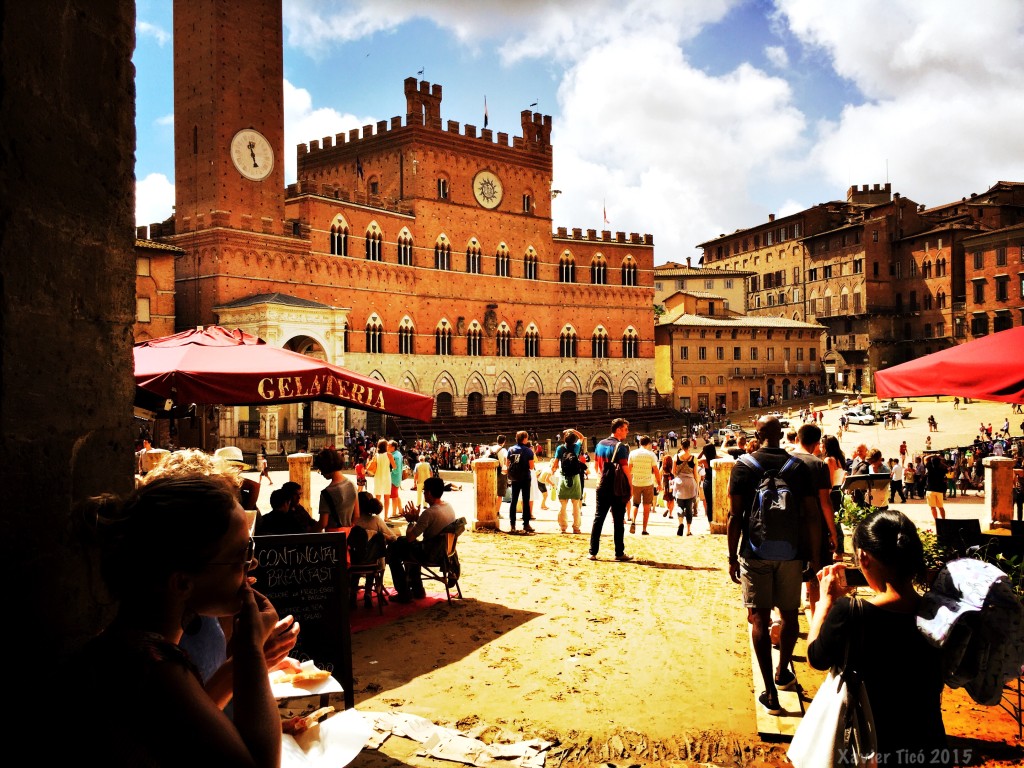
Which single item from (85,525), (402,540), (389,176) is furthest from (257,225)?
(85,525)

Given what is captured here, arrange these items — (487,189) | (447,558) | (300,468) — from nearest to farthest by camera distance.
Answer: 1. (447,558)
2. (300,468)
3. (487,189)

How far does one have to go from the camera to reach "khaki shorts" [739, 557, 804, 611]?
4555 mm

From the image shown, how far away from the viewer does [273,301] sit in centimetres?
2995

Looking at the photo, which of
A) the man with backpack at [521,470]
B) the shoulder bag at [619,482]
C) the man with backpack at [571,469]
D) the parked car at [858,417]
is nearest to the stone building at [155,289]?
the man with backpack at [521,470]

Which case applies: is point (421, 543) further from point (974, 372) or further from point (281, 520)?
point (974, 372)

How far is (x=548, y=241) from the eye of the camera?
45.2m

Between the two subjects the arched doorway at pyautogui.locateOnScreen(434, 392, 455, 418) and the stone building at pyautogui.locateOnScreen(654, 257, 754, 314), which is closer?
the arched doorway at pyautogui.locateOnScreen(434, 392, 455, 418)

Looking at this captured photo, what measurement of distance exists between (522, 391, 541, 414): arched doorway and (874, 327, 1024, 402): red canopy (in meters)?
36.9

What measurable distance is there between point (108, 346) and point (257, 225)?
31.8 m

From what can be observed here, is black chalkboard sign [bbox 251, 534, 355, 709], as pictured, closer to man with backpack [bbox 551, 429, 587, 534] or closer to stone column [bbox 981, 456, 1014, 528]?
man with backpack [bbox 551, 429, 587, 534]

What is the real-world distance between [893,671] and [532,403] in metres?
41.6

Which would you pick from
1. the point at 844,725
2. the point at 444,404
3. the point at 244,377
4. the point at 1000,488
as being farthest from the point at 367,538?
the point at 444,404

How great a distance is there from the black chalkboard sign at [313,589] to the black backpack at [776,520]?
98.4 inches

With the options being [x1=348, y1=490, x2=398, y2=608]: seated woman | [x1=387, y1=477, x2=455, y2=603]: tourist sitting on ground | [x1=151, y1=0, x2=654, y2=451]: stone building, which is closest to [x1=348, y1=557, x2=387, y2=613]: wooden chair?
[x1=348, y1=490, x2=398, y2=608]: seated woman
